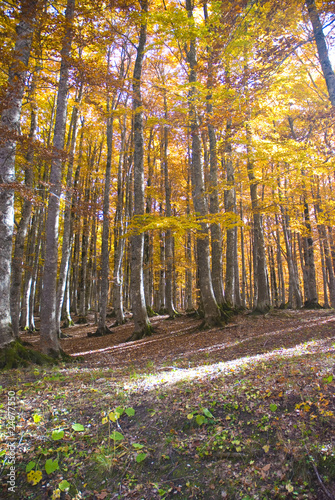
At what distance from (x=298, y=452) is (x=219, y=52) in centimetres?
792

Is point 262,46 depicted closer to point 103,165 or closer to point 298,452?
Answer: point 298,452

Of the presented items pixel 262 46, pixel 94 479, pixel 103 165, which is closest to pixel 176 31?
pixel 262 46

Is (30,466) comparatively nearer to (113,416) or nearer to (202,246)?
(113,416)

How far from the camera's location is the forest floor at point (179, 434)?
2510 millimetres

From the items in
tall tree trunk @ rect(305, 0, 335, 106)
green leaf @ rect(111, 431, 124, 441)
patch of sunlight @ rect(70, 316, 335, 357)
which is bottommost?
patch of sunlight @ rect(70, 316, 335, 357)

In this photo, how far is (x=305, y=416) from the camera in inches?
116

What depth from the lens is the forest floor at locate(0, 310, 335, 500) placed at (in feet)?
8.23

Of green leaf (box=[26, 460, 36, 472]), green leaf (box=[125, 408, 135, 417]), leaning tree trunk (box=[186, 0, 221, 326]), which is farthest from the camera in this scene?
leaning tree trunk (box=[186, 0, 221, 326])

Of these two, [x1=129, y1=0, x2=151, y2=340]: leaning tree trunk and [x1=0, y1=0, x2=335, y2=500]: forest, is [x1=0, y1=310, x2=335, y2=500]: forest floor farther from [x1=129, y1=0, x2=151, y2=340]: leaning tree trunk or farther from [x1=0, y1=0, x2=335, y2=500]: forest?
[x1=129, y1=0, x2=151, y2=340]: leaning tree trunk

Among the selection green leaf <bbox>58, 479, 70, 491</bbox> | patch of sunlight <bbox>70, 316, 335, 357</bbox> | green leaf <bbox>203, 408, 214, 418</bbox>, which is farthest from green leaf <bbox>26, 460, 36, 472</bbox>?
patch of sunlight <bbox>70, 316, 335, 357</bbox>

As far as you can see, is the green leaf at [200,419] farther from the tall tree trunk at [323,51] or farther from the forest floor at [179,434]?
the tall tree trunk at [323,51]

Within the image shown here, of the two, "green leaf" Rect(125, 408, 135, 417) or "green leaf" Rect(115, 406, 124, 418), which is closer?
"green leaf" Rect(125, 408, 135, 417)

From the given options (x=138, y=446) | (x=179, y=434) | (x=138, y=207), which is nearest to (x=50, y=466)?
(x=138, y=446)

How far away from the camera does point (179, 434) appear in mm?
3119
